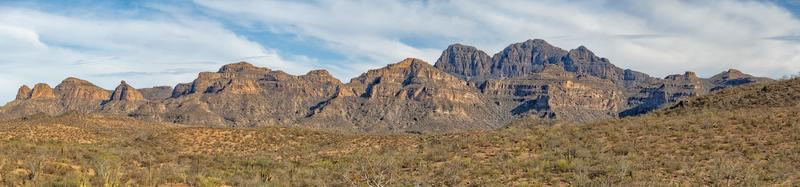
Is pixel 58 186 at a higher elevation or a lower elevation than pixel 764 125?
lower

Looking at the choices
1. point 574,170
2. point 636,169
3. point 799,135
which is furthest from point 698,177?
point 799,135

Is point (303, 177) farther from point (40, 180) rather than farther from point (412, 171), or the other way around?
point (40, 180)

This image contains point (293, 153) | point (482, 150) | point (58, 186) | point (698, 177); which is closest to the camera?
point (58, 186)

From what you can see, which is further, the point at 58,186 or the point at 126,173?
the point at 126,173

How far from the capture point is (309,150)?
40656 millimetres

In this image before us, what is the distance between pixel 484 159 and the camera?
30375 mm

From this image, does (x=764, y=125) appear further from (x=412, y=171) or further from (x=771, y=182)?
Result: (x=412, y=171)

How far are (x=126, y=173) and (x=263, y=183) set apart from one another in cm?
457

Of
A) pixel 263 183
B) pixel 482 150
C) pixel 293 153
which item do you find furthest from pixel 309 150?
pixel 263 183

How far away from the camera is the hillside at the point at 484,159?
2183cm

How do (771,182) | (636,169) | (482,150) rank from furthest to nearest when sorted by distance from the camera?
(482,150)
(636,169)
(771,182)

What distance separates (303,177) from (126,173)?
6.71m

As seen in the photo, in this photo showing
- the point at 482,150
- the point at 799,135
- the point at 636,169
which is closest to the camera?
the point at 636,169

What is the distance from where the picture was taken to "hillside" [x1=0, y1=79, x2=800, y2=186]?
2183 cm
